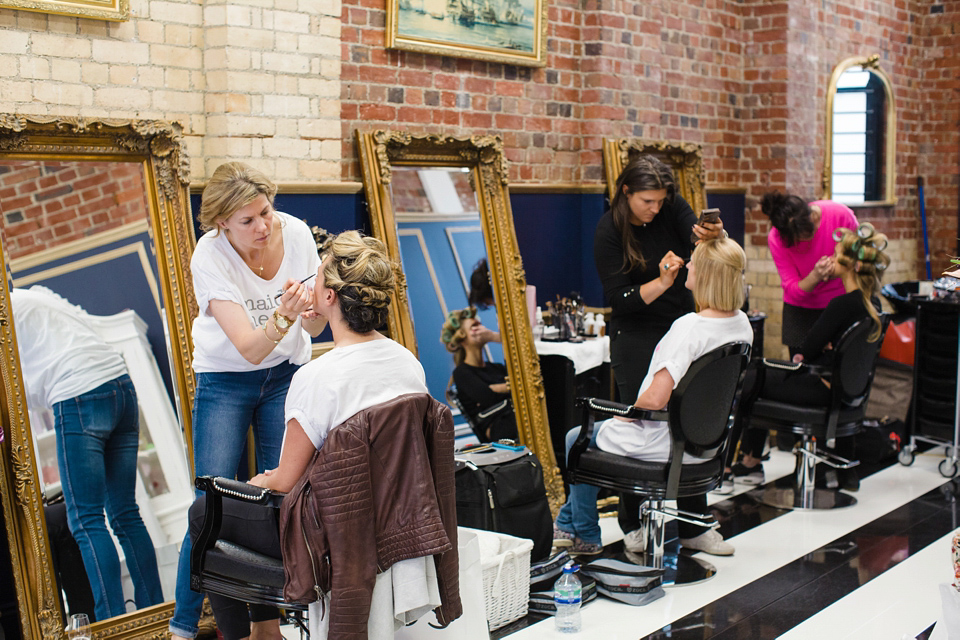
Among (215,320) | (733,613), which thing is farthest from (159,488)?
(733,613)

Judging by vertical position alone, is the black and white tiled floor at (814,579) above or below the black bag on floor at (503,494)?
below

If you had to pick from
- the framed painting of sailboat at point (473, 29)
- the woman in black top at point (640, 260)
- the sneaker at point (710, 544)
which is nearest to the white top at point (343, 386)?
the woman in black top at point (640, 260)

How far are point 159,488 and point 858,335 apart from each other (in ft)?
9.56

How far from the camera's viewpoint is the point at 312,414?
2.24m

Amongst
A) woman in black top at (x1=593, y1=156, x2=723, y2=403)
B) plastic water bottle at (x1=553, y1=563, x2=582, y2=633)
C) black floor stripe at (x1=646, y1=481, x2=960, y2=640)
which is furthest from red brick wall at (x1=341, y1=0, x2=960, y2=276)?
black floor stripe at (x1=646, y1=481, x2=960, y2=640)

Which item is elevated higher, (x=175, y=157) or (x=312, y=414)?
(x=175, y=157)

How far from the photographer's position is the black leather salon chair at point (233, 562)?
235 cm

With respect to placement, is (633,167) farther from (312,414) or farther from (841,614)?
(312,414)

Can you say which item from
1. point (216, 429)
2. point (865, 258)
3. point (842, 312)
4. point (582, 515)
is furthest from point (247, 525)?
point (865, 258)

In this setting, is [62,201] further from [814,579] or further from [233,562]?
[814,579]

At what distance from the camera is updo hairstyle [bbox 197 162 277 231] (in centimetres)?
279

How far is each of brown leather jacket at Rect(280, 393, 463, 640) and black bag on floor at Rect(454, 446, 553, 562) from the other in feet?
3.66

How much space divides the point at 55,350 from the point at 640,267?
2.25 m

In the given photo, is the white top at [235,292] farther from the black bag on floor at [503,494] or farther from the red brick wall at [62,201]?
the black bag on floor at [503,494]
